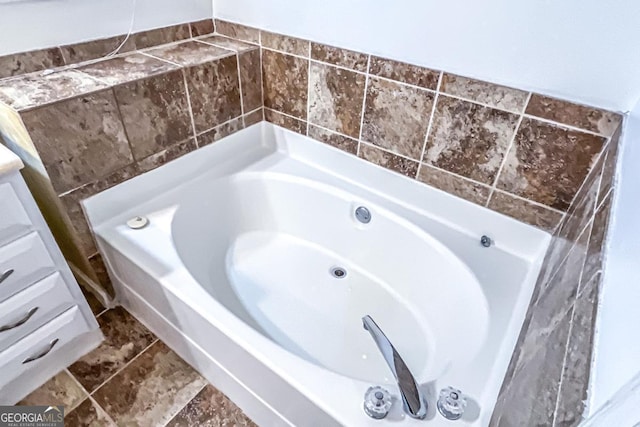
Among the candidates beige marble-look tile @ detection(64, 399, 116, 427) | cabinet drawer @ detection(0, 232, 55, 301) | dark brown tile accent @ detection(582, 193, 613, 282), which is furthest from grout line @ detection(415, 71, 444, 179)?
beige marble-look tile @ detection(64, 399, 116, 427)

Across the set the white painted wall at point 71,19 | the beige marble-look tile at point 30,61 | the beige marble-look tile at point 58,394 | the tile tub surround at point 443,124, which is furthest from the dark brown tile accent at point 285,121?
the beige marble-look tile at point 58,394

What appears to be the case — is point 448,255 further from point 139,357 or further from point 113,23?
point 113,23

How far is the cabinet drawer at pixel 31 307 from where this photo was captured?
103 cm

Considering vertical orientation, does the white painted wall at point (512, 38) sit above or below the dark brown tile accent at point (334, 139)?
above

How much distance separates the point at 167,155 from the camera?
1.35 metres

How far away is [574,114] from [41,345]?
1.63 meters

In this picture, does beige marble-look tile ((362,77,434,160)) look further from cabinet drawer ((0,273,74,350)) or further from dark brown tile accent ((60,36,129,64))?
cabinet drawer ((0,273,74,350))

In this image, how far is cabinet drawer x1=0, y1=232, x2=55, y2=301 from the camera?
970mm

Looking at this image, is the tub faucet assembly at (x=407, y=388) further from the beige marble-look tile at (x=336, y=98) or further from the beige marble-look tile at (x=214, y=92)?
the beige marble-look tile at (x=214, y=92)

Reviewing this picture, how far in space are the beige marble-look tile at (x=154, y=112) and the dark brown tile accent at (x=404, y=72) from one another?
0.64 metres

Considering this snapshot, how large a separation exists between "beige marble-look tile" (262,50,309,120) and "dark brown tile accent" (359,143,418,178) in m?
0.29

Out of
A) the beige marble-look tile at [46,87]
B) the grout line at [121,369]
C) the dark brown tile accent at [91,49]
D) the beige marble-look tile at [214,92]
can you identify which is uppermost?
the dark brown tile accent at [91,49]

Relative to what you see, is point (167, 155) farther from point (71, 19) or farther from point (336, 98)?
point (336, 98)

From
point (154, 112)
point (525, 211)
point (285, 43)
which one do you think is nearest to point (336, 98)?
point (285, 43)
